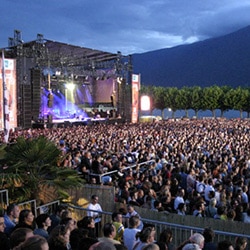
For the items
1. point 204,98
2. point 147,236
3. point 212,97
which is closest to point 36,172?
point 147,236

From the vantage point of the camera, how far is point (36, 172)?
7215 millimetres

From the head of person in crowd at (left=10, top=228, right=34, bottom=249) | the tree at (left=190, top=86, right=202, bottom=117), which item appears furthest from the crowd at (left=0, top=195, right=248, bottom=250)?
the tree at (left=190, top=86, right=202, bottom=117)

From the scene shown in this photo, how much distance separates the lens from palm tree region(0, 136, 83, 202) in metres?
6.99

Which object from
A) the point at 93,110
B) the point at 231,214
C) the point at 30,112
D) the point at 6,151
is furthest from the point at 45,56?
the point at 231,214

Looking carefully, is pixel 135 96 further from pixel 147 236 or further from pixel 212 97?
pixel 147 236

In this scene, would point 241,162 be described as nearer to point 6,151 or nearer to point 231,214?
point 231,214

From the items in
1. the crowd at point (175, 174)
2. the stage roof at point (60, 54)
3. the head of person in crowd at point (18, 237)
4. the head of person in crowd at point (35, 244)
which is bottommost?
the crowd at point (175, 174)

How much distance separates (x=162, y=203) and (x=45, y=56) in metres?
23.7

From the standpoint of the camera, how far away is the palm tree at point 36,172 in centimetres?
699

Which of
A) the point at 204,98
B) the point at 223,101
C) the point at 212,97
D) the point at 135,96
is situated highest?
the point at 212,97

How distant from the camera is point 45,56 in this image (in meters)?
29.5

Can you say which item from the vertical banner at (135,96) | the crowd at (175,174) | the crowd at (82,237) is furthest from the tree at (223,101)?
the crowd at (82,237)

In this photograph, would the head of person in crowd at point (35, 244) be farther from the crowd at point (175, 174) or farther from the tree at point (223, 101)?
the tree at point (223, 101)

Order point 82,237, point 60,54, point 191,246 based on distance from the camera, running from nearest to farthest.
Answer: point 191,246 < point 82,237 < point 60,54
